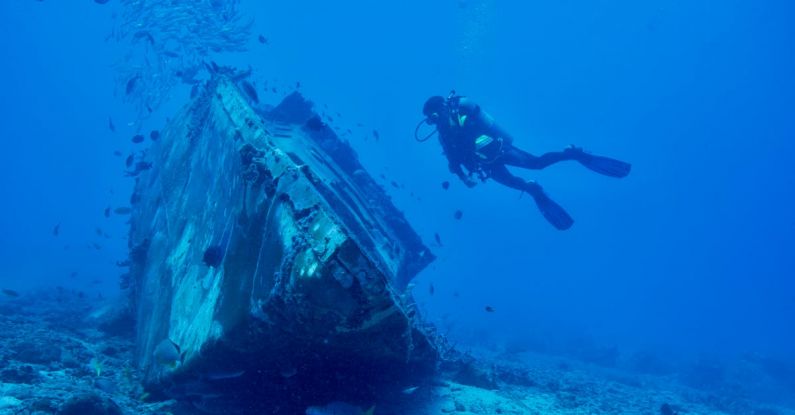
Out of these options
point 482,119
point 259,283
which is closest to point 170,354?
point 259,283

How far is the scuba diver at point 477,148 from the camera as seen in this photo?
10023 millimetres

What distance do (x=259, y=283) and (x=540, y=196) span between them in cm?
881

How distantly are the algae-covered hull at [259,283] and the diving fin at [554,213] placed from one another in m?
6.56

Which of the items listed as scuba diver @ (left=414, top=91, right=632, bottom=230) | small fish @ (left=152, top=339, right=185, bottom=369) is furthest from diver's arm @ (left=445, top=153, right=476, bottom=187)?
small fish @ (left=152, top=339, right=185, bottom=369)

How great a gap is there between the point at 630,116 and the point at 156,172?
437 feet

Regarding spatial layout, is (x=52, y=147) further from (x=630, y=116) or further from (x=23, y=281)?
(x=630, y=116)

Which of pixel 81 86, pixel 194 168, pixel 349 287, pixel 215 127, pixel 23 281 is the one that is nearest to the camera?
pixel 349 287

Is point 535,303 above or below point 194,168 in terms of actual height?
above

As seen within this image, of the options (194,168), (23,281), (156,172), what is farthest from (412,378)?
(23,281)

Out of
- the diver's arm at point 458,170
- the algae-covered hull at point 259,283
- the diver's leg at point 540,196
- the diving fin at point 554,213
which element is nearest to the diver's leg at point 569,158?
the diver's leg at point 540,196

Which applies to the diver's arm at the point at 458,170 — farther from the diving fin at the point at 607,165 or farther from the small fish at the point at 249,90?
the small fish at the point at 249,90

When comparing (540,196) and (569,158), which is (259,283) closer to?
(540,196)

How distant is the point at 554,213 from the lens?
1066 centimetres

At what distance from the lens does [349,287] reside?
285 centimetres
